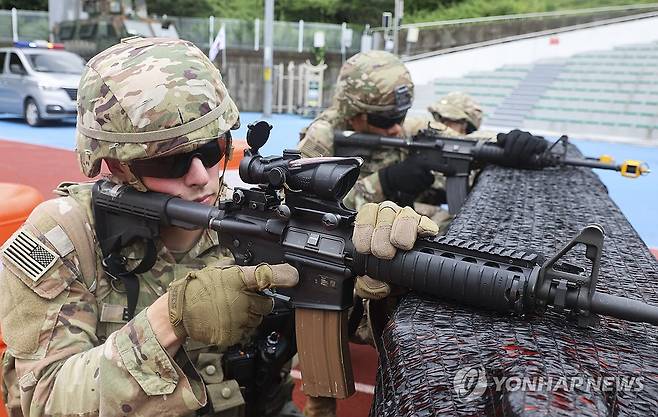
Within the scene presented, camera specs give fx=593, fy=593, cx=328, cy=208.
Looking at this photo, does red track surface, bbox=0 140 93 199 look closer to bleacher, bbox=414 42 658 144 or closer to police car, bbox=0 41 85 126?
police car, bbox=0 41 85 126

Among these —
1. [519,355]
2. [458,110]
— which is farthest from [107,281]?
[458,110]

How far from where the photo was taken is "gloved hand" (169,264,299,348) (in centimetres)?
136

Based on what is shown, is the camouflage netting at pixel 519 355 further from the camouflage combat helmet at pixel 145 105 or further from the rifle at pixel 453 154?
the rifle at pixel 453 154

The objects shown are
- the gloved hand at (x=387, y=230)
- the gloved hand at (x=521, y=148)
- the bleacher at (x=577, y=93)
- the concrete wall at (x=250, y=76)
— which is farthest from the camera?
the concrete wall at (x=250, y=76)

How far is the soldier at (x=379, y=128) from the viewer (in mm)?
3566

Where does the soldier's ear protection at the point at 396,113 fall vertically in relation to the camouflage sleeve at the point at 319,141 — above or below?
above

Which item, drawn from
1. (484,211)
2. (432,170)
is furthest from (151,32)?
(484,211)

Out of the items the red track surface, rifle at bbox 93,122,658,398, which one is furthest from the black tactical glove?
the red track surface

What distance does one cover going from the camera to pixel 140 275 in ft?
5.61

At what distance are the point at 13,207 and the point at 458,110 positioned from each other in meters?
3.76

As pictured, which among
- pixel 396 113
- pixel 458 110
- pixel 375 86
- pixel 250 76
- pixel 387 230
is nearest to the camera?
pixel 387 230

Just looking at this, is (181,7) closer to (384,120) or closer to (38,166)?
(38,166)

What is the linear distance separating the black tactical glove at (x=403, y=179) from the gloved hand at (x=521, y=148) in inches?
19.3
